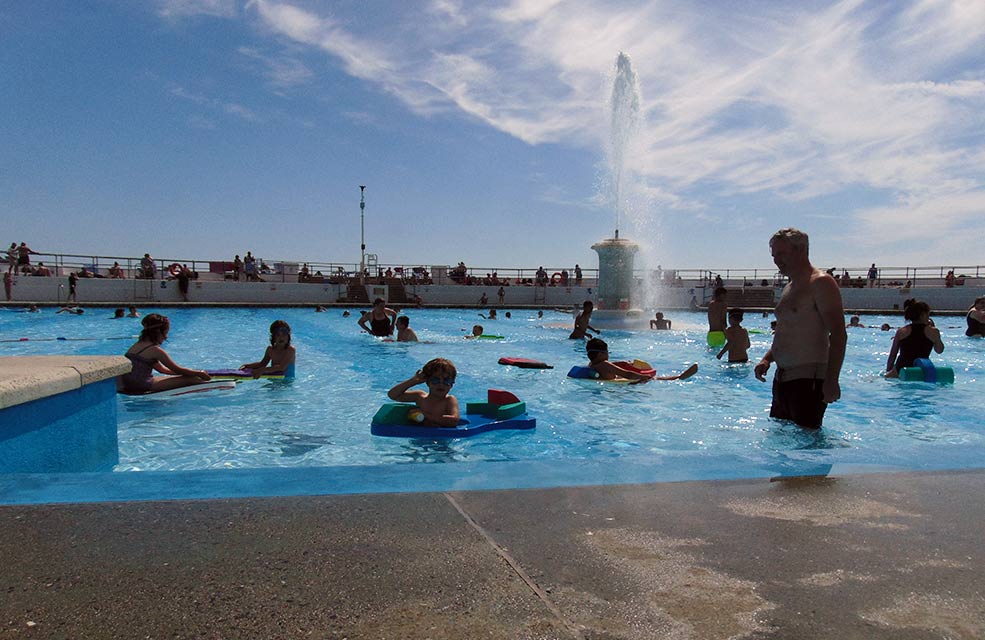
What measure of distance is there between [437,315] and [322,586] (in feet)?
89.9

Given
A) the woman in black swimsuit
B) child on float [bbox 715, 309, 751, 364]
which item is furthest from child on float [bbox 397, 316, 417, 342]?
child on float [bbox 715, 309, 751, 364]

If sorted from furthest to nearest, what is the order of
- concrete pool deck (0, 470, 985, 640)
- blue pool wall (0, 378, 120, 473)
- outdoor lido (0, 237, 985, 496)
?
blue pool wall (0, 378, 120, 473) → outdoor lido (0, 237, 985, 496) → concrete pool deck (0, 470, 985, 640)

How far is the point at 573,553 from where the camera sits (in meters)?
2.33

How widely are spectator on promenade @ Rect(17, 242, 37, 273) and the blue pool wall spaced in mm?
30136

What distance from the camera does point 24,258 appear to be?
2917 centimetres

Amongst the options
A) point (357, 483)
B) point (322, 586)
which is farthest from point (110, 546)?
point (357, 483)

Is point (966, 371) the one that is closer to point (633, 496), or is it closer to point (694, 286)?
point (633, 496)

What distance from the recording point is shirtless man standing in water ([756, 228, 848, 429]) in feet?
15.1

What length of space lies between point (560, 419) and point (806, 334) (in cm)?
320

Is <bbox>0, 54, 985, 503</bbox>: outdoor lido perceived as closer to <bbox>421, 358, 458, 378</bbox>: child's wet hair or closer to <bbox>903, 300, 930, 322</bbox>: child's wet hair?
<bbox>421, 358, 458, 378</bbox>: child's wet hair

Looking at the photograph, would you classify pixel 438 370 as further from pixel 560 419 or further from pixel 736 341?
pixel 736 341

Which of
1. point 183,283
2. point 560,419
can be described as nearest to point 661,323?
point 560,419

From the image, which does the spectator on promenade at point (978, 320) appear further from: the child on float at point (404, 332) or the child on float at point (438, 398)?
the child on float at point (438, 398)

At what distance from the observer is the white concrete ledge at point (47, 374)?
11.5 feet
